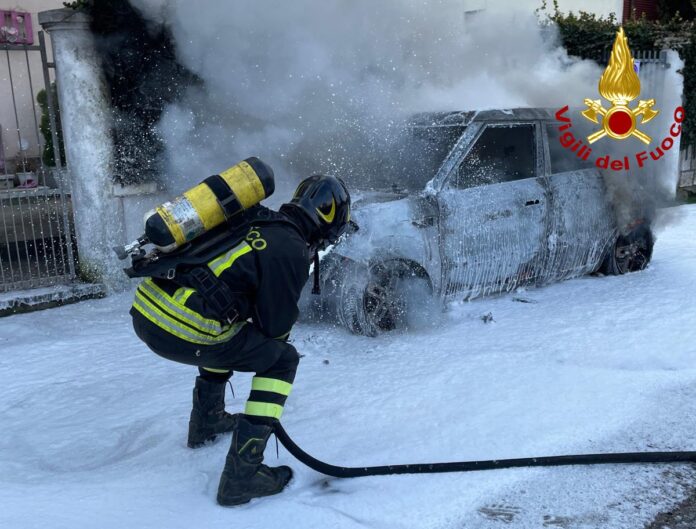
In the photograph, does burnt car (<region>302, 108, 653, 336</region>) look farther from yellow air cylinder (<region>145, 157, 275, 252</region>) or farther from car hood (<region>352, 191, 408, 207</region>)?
yellow air cylinder (<region>145, 157, 275, 252</region>)

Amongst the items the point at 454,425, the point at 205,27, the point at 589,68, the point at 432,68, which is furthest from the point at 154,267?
the point at 589,68

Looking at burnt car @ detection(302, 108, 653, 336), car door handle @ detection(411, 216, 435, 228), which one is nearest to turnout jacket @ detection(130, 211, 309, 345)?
burnt car @ detection(302, 108, 653, 336)

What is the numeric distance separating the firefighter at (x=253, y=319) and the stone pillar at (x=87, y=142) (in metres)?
4.21

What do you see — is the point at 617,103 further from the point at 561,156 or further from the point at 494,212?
the point at 494,212

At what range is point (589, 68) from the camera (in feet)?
24.7

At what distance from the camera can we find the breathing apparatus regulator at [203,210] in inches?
109

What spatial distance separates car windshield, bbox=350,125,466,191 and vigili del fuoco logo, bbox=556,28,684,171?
1351 millimetres

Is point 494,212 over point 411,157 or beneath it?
beneath

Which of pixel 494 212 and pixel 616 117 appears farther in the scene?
pixel 616 117

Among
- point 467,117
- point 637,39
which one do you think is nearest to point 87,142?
point 467,117

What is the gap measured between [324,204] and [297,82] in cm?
387

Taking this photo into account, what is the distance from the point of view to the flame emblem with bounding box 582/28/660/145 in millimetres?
6555

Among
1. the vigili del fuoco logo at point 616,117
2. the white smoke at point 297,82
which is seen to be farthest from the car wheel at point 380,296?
the vigili del fuoco logo at point 616,117

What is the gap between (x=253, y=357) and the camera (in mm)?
2943
